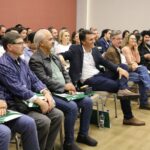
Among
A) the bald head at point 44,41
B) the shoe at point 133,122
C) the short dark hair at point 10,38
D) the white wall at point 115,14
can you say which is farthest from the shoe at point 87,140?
the white wall at point 115,14

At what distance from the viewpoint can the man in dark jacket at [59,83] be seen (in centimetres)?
305

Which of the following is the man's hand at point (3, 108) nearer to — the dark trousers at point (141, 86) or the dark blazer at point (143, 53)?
the dark trousers at point (141, 86)

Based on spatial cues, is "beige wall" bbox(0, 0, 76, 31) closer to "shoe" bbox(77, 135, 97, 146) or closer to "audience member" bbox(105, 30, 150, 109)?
"audience member" bbox(105, 30, 150, 109)

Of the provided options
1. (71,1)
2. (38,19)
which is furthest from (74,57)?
(71,1)

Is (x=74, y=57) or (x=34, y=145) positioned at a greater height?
(x=74, y=57)

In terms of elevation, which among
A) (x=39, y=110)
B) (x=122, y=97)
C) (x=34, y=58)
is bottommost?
(x=122, y=97)

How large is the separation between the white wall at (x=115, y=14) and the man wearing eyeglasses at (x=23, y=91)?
22.3ft

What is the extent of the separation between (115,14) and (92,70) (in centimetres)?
582

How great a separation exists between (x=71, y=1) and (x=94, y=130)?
5.88 metres

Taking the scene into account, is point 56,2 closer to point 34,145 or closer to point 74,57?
point 74,57

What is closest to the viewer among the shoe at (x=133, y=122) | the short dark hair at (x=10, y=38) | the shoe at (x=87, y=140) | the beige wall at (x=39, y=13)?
the short dark hair at (x=10, y=38)

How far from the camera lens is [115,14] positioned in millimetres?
9430

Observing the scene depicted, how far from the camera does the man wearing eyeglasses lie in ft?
8.66

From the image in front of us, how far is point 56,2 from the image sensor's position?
8.34 metres
